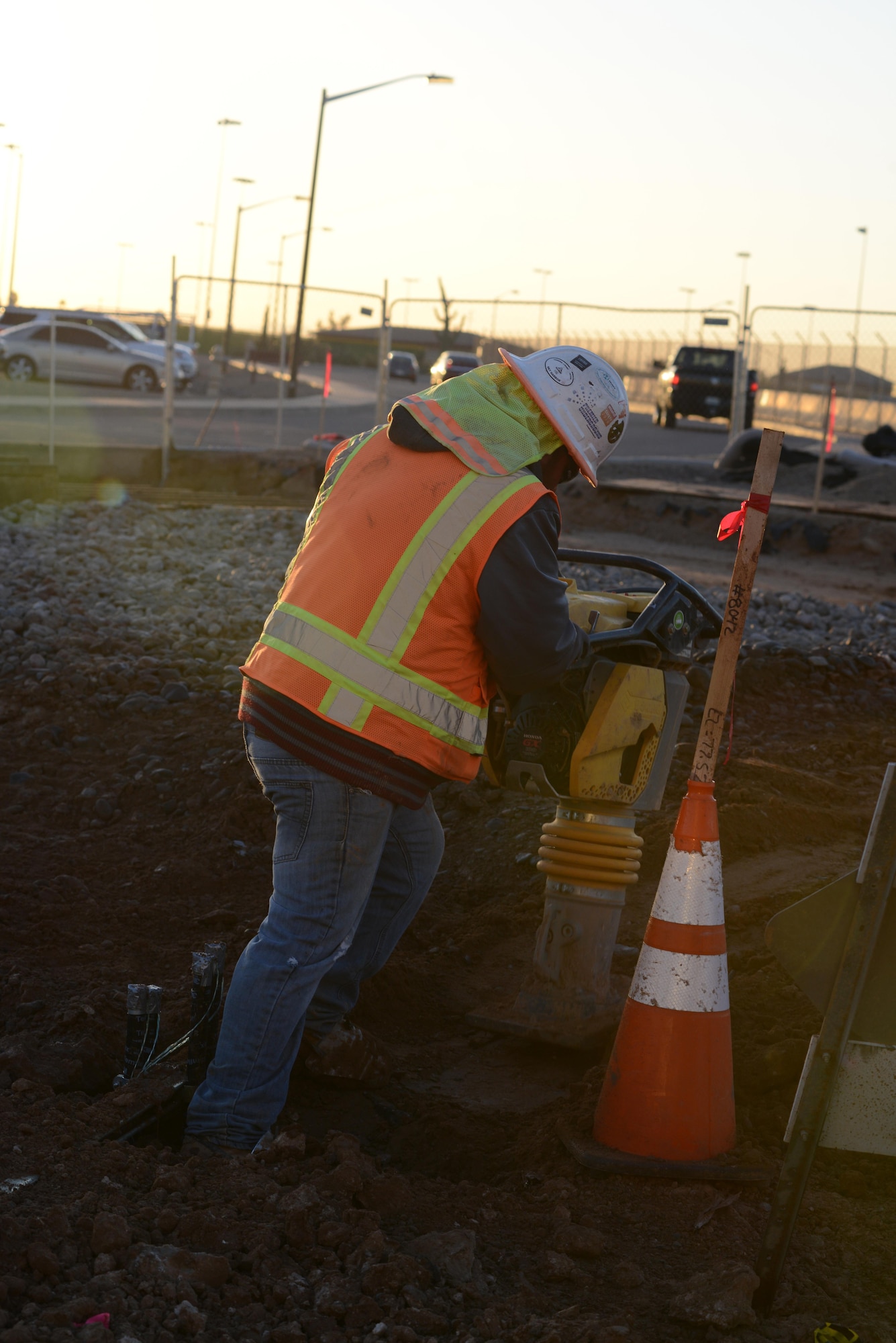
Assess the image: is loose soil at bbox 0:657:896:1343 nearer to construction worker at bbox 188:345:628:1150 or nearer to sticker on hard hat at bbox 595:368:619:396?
construction worker at bbox 188:345:628:1150

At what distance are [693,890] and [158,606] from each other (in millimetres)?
6191

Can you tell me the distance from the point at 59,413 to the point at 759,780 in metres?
18.8

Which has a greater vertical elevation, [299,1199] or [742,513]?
[742,513]

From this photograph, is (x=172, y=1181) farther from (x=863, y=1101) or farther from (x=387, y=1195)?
(x=863, y=1101)

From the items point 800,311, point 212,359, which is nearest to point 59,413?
point 800,311

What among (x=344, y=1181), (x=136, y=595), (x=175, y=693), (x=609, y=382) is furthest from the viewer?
(x=136, y=595)

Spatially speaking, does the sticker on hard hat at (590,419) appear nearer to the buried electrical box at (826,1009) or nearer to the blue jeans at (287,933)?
the blue jeans at (287,933)

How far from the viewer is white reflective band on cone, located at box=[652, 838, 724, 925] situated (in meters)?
2.99

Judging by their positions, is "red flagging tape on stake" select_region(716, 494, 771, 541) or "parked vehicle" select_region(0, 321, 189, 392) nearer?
"red flagging tape on stake" select_region(716, 494, 771, 541)

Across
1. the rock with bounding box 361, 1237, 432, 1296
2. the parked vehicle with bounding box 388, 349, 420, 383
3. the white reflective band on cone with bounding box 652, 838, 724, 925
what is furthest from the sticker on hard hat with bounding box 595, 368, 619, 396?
the parked vehicle with bounding box 388, 349, 420, 383

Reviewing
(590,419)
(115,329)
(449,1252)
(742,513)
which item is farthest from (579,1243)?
(115,329)

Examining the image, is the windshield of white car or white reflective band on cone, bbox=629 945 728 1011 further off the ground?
the windshield of white car

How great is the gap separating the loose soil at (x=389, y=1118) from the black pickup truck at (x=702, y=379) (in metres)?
Answer: 20.6

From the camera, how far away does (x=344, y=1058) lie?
3383mm
